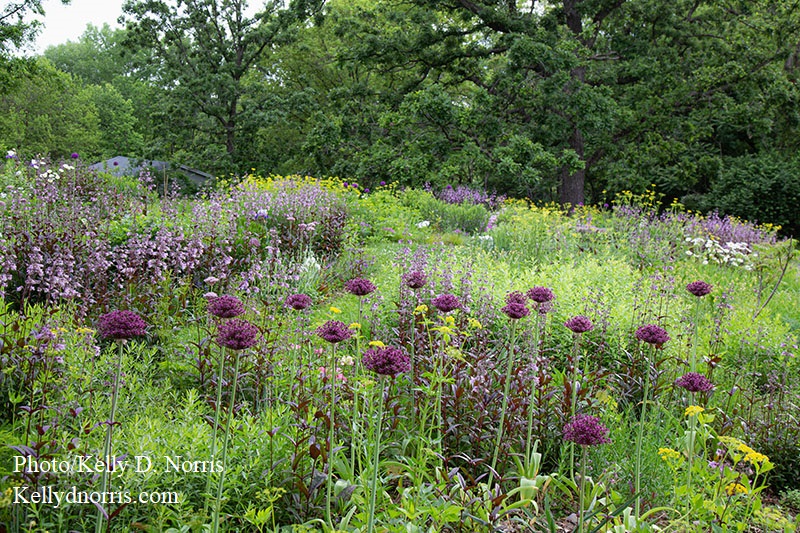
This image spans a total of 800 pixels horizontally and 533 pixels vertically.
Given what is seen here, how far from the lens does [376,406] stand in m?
3.02

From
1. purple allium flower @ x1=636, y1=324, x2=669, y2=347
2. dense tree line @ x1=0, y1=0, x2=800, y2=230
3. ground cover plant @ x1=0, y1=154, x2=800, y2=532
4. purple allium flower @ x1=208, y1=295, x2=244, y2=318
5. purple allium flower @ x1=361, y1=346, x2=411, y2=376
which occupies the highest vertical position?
dense tree line @ x1=0, y1=0, x2=800, y2=230

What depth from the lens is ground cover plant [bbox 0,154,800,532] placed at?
7.03ft

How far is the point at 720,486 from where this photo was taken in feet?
8.04

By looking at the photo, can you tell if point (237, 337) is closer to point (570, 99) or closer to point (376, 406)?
point (376, 406)

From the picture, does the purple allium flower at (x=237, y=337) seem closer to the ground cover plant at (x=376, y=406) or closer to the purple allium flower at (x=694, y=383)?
the ground cover plant at (x=376, y=406)

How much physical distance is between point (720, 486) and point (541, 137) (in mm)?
13920

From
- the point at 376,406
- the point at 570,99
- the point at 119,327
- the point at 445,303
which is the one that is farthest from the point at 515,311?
the point at 570,99

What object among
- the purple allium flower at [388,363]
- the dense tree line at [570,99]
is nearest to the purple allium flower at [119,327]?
the purple allium flower at [388,363]

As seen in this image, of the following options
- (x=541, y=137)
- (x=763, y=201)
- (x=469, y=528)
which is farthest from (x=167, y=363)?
(x=763, y=201)

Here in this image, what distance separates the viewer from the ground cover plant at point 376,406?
2.14 m

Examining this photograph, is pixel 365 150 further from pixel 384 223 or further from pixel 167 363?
pixel 167 363

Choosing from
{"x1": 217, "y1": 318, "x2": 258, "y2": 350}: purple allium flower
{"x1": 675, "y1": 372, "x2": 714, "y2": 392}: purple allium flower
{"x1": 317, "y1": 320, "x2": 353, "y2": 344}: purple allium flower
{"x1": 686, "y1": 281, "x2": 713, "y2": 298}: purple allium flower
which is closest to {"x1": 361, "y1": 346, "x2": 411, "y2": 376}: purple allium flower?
{"x1": 317, "y1": 320, "x2": 353, "y2": 344}: purple allium flower

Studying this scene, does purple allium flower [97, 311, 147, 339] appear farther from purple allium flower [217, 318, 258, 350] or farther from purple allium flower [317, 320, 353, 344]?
purple allium flower [317, 320, 353, 344]

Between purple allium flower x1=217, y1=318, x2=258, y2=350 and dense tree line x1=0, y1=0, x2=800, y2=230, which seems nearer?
purple allium flower x1=217, y1=318, x2=258, y2=350
